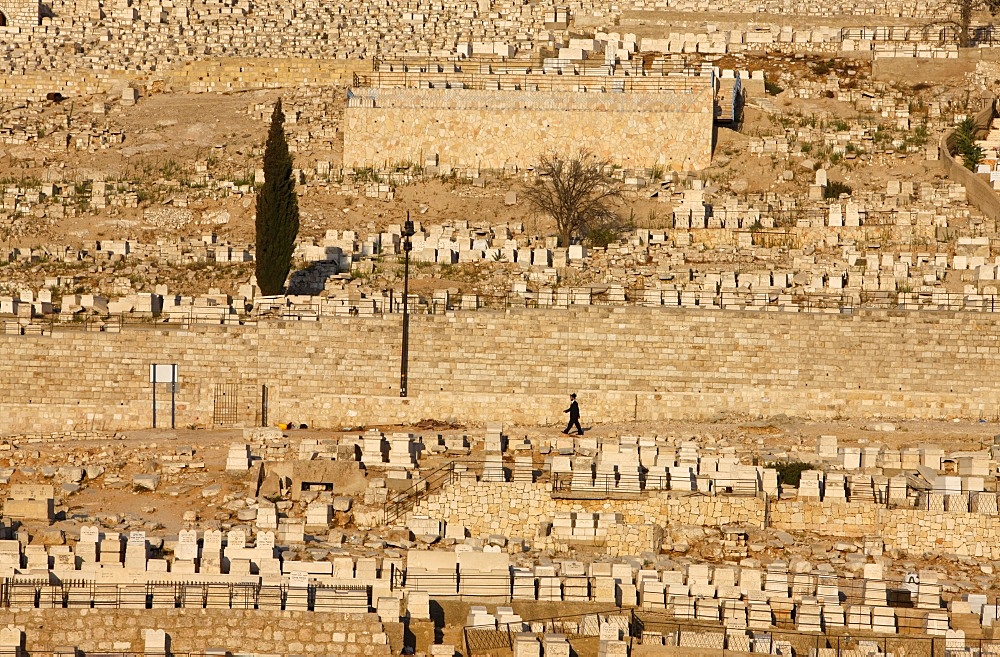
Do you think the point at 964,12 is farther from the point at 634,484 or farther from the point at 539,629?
the point at 539,629

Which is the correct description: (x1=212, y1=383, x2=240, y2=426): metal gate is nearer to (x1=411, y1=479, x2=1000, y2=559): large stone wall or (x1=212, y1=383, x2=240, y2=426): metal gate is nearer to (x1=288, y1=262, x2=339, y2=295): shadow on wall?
(x1=288, y1=262, x2=339, y2=295): shadow on wall

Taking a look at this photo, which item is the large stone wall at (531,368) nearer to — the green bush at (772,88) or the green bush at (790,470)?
the green bush at (790,470)

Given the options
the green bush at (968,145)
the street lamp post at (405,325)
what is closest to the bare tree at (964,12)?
the green bush at (968,145)

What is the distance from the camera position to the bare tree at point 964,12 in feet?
186

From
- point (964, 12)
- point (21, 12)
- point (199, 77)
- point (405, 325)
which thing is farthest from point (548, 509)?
point (21, 12)

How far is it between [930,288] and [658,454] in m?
8.50

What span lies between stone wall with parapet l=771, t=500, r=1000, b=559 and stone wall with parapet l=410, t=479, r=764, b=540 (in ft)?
1.64

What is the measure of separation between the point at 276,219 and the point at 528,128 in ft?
30.1

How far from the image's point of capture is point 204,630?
1077 inches

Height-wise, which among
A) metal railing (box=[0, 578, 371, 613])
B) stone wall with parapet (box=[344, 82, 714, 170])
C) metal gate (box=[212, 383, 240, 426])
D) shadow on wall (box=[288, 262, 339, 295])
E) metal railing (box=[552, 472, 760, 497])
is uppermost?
stone wall with parapet (box=[344, 82, 714, 170])

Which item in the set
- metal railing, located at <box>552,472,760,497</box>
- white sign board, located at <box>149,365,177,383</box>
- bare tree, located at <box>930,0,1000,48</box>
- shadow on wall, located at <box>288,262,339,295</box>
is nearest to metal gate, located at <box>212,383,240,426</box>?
white sign board, located at <box>149,365,177,383</box>

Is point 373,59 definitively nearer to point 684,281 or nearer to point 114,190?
point 114,190

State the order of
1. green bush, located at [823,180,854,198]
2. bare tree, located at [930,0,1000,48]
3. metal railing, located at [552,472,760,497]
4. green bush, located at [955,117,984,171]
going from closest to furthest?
metal railing, located at [552,472,760,497] → green bush, located at [823,180,854,198] → green bush, located at [955,117,984,171] → bare tree, located at [930,0,1000,48]

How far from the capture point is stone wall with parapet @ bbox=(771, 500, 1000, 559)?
33.2 metres
